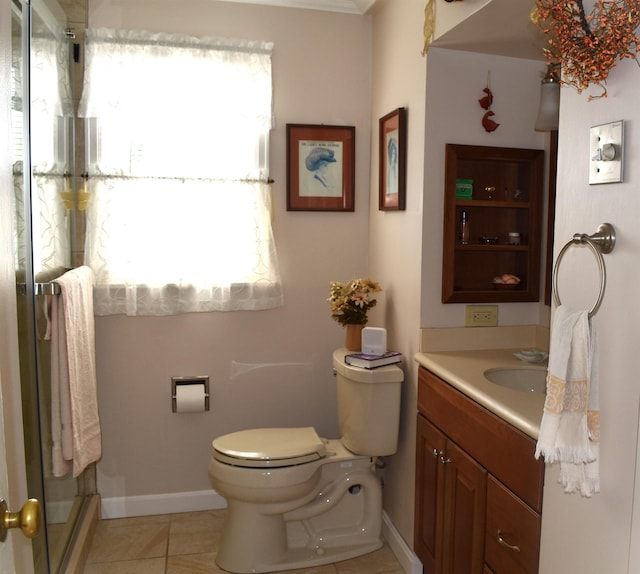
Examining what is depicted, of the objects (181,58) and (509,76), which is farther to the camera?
(181,58)

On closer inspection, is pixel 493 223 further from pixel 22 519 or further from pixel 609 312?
pixel 22 519

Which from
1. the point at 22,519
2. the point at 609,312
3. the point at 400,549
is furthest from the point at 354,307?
the point at 22,519

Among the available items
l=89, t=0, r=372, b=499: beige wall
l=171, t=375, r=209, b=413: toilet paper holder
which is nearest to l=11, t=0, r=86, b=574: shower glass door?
l=89, t=0, r=372, b=499: beige wall

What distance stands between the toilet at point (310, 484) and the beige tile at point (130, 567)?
25 cm

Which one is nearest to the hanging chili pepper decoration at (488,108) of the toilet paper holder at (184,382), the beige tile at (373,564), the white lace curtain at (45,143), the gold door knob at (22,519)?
the white lace curtain at (45,143)

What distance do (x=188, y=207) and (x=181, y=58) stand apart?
0.65m

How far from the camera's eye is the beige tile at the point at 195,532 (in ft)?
8.90

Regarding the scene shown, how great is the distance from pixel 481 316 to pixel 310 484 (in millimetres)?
967

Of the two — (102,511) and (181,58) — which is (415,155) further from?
(102,511)

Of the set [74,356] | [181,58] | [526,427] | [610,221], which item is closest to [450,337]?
[526,427]

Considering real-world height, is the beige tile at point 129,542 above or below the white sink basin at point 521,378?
below

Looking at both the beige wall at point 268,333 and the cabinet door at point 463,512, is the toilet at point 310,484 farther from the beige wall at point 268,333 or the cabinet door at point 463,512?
the cabinet door at point 463,512

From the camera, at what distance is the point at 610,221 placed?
4.30 feet

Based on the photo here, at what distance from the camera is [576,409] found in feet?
4.12
